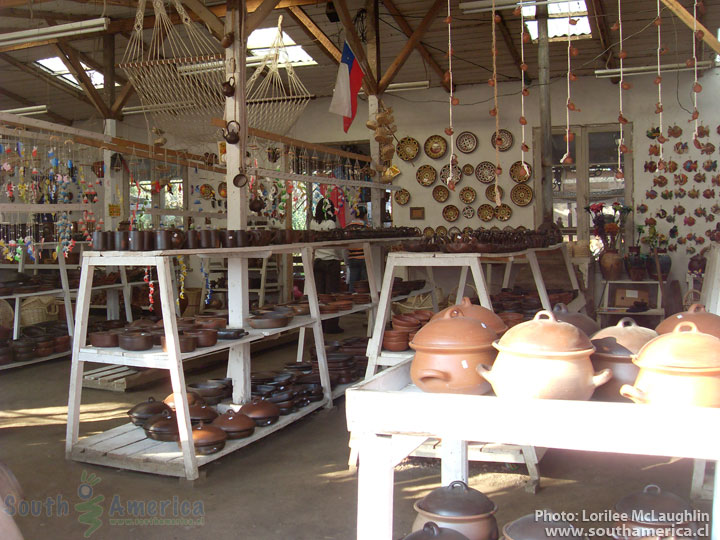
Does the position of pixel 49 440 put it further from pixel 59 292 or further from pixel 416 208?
pixel 416 208

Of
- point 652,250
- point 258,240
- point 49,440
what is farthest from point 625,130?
point 49,440

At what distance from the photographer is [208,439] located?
3.42 metres

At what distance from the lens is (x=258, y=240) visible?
420 centimetres

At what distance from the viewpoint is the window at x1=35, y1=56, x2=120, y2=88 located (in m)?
9.45

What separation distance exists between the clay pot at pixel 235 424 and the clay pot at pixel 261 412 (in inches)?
5.0

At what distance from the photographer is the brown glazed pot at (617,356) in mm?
1681

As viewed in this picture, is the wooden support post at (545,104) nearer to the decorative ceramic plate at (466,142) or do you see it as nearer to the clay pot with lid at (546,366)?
the decorative ceramic plate at (466,142)

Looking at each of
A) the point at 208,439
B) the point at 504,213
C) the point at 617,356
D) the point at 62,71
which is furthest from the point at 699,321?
the point at 62,71

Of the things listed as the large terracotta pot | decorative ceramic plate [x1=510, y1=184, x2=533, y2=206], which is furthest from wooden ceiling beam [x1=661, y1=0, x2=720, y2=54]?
decorative ceramic plate [x1=510, y1=184, x2=533, y2=206]

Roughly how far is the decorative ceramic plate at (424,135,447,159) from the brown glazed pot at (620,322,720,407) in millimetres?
8732

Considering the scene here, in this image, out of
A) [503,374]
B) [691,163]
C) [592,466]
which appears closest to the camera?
[503,374]

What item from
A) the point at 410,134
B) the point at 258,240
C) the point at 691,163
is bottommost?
the point at 258,240

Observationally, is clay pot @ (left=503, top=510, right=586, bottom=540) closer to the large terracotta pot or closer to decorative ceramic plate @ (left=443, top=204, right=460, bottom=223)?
the large terracotta pot

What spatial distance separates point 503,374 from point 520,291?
418cm
